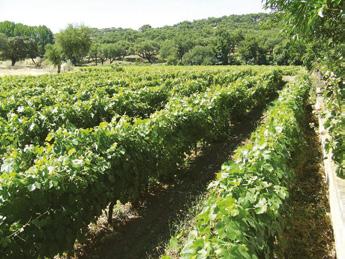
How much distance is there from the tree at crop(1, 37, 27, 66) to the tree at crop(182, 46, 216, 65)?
44.0 metres

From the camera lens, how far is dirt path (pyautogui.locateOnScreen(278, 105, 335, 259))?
197 inches

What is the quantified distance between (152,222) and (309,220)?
2684 millimetres

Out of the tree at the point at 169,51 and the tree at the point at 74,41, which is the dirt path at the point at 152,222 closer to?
the tree at the point at 74,41

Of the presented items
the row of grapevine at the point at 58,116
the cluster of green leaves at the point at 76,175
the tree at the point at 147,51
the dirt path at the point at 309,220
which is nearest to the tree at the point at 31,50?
the tree at the point at 147,51

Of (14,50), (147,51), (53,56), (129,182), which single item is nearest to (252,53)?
(53,56)

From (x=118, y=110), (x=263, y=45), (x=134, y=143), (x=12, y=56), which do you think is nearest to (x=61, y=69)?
(x=12, y=56)

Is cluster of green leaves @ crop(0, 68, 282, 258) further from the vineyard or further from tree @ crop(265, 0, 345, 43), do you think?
tree @ crop(265, 0, 345, 43)

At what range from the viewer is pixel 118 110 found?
1138 cm

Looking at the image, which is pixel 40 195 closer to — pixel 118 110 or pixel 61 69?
pixel 118 110

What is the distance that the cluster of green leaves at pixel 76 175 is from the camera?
13.8ft

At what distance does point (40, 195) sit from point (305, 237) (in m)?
3.87

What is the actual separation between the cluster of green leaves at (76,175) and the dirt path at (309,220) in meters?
2.71

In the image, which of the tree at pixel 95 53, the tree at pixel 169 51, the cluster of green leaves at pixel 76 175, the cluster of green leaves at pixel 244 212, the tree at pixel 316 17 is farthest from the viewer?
the tree at pixel 169 51

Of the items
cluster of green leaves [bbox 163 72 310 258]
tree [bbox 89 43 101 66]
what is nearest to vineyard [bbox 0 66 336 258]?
cluster of green leaves [bbox 163 72 310 258]
